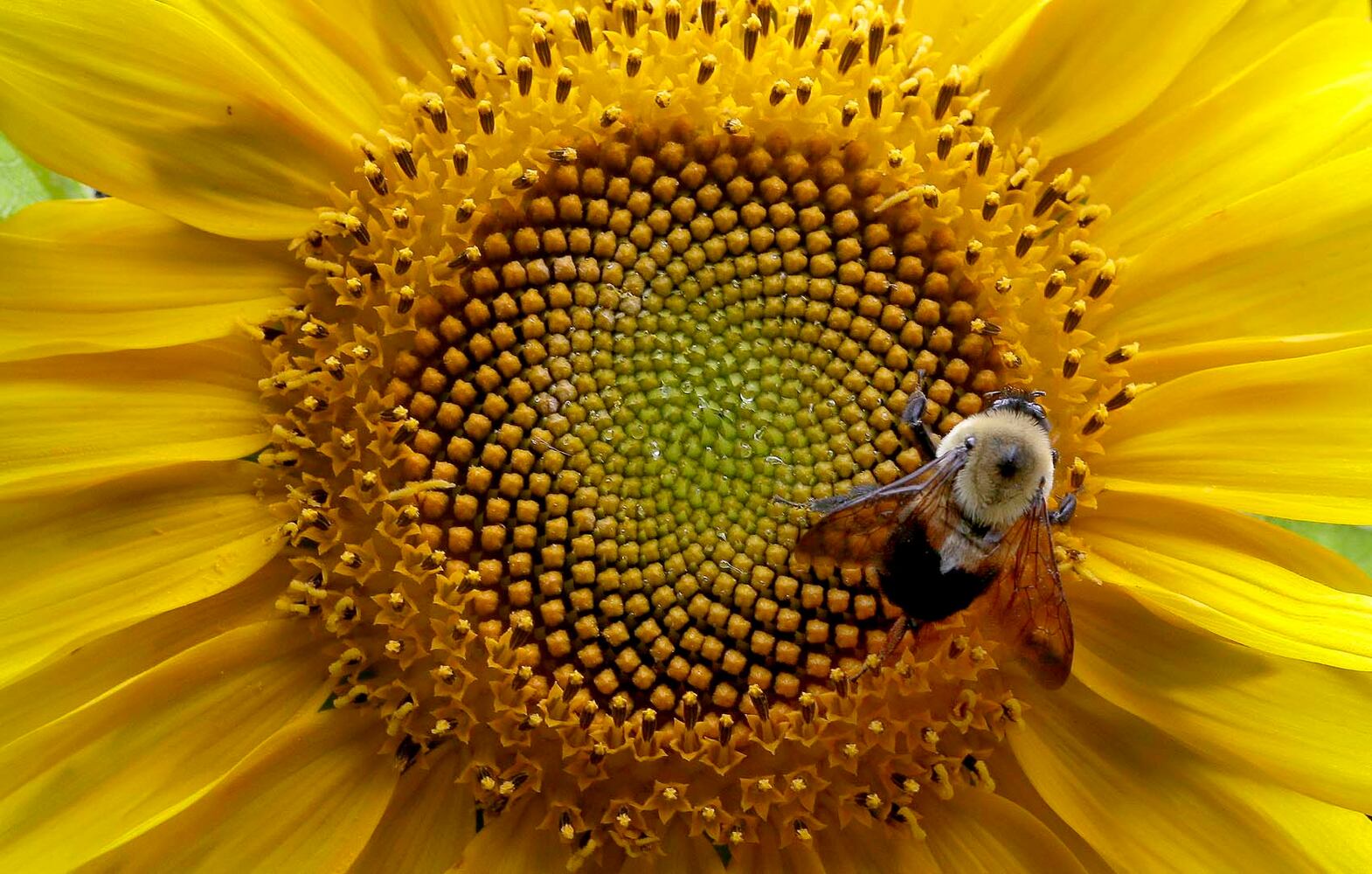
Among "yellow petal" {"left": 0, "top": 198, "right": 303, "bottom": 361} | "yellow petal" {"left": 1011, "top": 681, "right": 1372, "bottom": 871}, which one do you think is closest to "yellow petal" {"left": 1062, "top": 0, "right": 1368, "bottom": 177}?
"yellow petal" {"left": 1011, "top": 681, "right": 1372, "bottom": 871}

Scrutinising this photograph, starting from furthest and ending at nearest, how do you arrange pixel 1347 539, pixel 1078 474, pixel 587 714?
1. pixel 1347 539
2. pixel 1078 474
3. pixel 587 714

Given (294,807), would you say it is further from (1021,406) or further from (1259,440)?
(1259,440)

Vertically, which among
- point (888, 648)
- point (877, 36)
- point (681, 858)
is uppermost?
point (877, 36)

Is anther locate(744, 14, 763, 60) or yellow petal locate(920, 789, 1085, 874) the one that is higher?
anther locate(744, 14, 763, 60)

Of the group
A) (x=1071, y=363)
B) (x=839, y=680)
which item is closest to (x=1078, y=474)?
(x=1071, y=363)

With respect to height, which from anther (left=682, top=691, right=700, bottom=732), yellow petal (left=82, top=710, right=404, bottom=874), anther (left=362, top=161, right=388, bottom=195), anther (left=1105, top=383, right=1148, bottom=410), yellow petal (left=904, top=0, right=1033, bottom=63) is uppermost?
yellow petal (left=904, top=0, right=1033, bottom=63)

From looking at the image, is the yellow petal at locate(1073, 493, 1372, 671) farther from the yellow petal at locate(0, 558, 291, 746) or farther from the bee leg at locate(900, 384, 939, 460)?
the yellow petal at locate(0, 558, 291, 746)

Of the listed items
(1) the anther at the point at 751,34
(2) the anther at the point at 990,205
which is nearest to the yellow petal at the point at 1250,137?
(2) the anther at the point at 990,205
